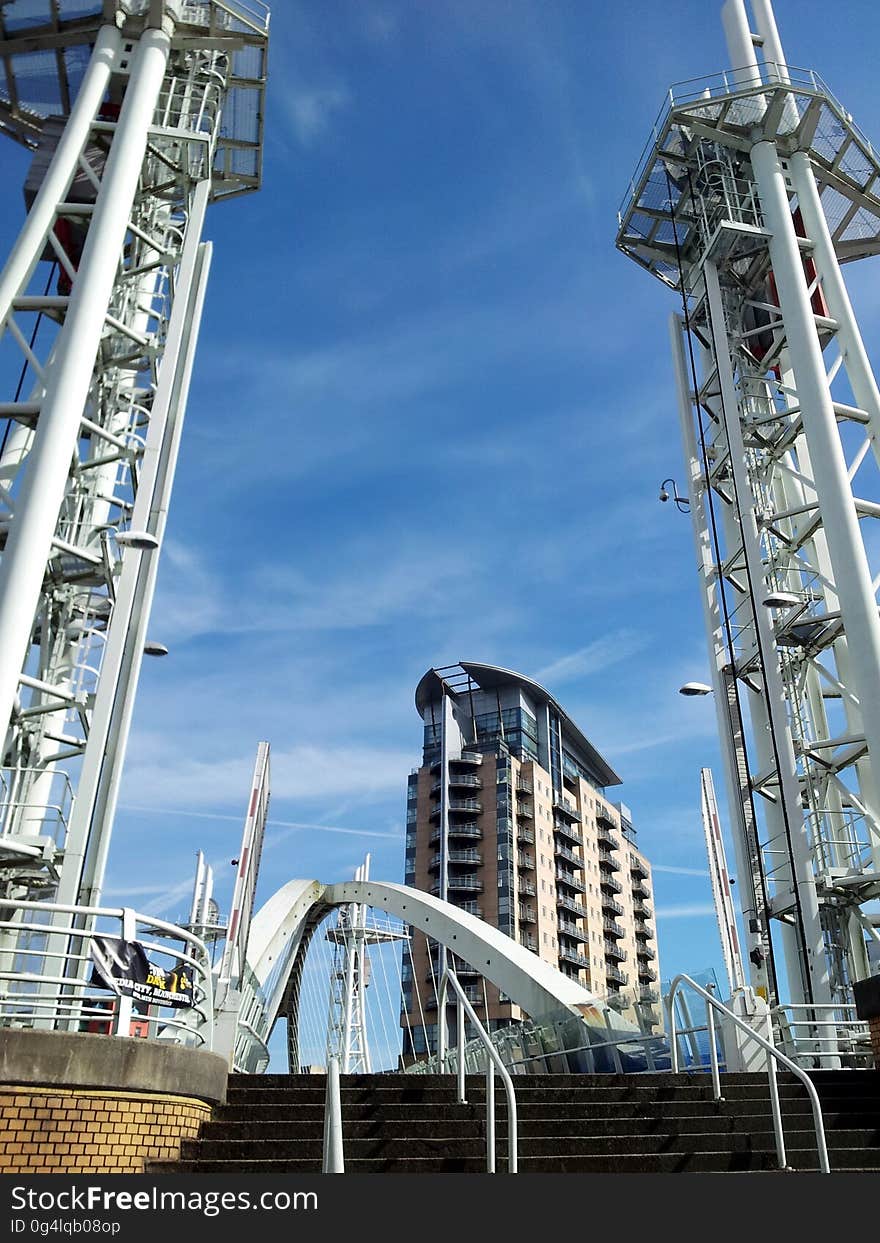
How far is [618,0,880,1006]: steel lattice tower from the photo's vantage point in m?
20.2

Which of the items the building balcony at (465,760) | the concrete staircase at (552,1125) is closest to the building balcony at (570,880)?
the building balcony at (465,760)

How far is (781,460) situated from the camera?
25.0m

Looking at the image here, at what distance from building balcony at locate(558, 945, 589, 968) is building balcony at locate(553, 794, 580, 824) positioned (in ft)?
37.3

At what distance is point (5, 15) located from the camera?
65.9 ft

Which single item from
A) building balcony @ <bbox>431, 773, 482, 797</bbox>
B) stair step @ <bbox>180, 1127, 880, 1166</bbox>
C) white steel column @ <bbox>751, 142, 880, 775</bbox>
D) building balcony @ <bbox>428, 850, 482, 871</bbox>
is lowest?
stair step @ <bbox>180, 1127, 880, 1166</bbox>

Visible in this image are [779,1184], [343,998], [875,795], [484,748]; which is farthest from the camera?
[484,748]

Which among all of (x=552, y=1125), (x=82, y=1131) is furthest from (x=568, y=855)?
(x=82, y=1131)

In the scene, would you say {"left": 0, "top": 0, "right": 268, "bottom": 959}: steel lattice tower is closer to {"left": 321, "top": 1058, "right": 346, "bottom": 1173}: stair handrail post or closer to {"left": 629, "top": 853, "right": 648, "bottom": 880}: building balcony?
{"left": 321, "top": 1058, "right": 346, "bottom": 1173}: stair handrail post

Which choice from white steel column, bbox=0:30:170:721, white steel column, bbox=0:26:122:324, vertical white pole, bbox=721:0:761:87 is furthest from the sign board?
vertical white pole, bbox=721:0:761:87

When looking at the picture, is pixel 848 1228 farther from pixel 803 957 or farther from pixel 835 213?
pixel 835 213

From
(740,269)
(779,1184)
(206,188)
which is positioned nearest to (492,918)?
(740,269)

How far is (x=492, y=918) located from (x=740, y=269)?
60581 millimetres

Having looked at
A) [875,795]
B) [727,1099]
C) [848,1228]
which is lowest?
[848,1228]

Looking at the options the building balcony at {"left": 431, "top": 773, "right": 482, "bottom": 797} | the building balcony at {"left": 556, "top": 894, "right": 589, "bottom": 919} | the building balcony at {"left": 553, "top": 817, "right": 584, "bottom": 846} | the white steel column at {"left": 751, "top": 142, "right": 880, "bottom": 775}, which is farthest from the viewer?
the building balcony at {"left": 553, "top": 817, "right": 584, "bottom": 846}
